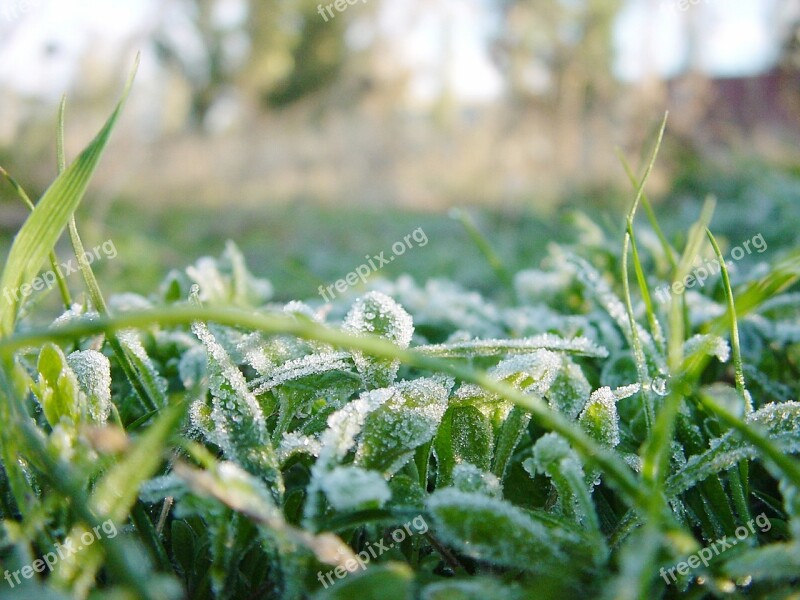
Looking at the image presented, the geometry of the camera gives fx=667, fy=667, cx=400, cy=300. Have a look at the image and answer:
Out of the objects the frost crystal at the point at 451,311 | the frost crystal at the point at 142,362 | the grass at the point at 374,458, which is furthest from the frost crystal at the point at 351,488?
the frost crystal at the point at 451,311

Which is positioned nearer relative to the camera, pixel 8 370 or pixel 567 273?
pixel 8 370

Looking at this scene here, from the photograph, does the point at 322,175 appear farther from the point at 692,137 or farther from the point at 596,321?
the point at 596,321

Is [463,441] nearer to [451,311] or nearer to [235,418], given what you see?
[235,418]

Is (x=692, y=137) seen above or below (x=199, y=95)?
below

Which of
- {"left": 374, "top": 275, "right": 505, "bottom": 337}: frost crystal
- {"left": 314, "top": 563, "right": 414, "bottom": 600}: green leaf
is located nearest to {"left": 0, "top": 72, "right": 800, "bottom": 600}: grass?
{"left": 314, "top": 563, "right": 414, "bottom": 600}: green leaf

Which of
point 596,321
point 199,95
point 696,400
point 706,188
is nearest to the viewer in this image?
point 696,400

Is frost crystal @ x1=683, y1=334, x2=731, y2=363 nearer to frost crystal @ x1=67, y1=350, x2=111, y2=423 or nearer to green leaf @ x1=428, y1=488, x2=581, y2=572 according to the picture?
green leaf @ x1=428, y1=488, x2=581, y2=572

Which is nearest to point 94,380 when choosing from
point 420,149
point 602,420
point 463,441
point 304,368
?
point 304,368

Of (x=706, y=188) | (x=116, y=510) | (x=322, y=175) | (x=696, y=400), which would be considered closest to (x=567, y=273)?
(x=696, y=400)
